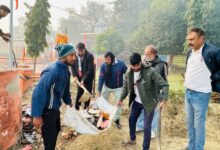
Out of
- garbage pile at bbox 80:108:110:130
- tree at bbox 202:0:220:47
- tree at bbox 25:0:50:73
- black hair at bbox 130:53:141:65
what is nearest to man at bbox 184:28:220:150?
black hair at bbox 130:53:141:65

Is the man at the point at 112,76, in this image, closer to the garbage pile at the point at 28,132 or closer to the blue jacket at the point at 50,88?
the garbage pile at the point at 28,132

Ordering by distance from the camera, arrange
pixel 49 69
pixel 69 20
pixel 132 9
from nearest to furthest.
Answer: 1. pixel 49 69
2. pixel 132 9
3. pixel 69 20

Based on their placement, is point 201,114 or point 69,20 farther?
point 69,20

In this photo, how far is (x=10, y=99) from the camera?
4.95 m

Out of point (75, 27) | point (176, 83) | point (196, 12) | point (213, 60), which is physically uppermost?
point (75, 27)

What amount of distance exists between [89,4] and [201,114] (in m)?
73.9

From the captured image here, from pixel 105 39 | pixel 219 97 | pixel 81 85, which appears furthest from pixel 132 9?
pixel 81 85

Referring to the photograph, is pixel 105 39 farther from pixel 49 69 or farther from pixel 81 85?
pixel 49 69

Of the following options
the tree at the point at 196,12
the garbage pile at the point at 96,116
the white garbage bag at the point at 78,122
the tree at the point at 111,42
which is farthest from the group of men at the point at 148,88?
the tree at the point at 111,42

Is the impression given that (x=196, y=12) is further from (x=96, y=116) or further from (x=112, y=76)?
(x=96, y=116)

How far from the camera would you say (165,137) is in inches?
250

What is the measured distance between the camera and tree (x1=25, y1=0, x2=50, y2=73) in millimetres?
17859

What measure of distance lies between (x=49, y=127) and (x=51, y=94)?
1.46 ft

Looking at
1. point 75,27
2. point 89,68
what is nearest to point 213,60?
point 89,68
